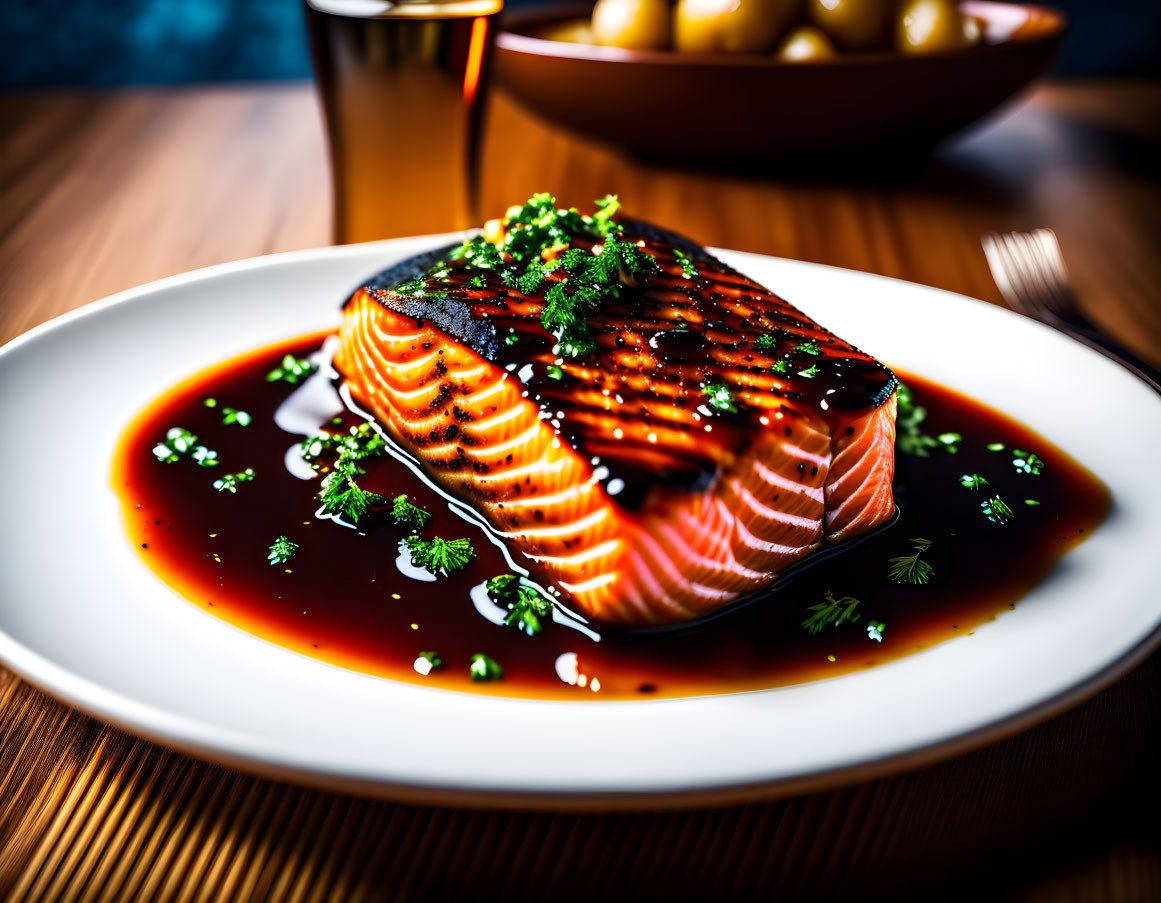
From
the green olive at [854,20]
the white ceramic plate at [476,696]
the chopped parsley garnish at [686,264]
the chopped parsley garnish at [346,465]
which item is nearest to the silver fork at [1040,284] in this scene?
the white ceramic plate at [476,696]

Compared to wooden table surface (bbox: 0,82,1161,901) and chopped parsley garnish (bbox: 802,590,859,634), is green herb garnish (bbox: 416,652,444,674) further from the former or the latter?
→ chopped parsley garnish (bbox: 802,590,859,634)

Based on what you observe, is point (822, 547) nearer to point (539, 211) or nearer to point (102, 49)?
point (539, 211)

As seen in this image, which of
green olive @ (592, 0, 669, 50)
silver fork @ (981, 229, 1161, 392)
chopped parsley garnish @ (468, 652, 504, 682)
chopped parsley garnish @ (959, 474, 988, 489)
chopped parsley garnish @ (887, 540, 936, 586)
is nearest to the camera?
chopped parsley garnish @ (468, 652, 504, 682)

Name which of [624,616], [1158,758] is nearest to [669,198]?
[624,616]

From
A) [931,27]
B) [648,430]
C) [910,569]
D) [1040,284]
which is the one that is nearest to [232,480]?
[648,430]

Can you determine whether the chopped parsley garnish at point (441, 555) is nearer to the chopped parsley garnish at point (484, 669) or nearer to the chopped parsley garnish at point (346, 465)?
the chopped parsley garnish at point (346, 465)

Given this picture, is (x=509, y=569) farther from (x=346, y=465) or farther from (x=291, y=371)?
(x=291, y=371)

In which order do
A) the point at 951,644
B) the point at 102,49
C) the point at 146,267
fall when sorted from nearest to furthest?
the point at 951,644, the point at 146,267, the point at 102,49

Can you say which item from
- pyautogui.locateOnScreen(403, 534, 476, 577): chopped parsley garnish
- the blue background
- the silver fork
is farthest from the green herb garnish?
the blue background
